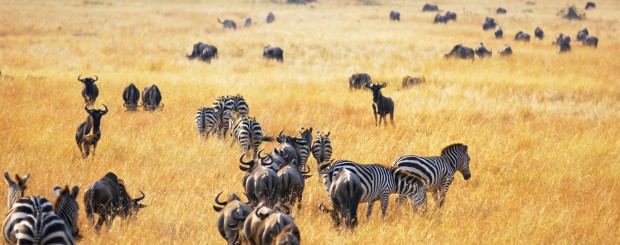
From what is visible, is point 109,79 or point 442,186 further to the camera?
point 109,79

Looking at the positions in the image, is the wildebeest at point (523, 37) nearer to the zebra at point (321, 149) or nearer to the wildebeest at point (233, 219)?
the zebra at point (321, 149)

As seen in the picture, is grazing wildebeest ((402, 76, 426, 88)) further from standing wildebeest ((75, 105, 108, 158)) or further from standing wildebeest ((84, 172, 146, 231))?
standing wildebeest ((84, 172, 146, 231))

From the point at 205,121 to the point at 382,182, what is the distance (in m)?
5.95

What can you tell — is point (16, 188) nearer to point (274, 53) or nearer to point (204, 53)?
point (204, 53)

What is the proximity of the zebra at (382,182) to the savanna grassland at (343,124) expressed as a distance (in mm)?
294

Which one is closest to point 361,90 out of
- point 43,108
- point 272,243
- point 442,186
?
point 43,108

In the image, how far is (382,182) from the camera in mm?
8055

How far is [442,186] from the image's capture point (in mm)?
9141

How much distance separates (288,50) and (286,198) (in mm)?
25340

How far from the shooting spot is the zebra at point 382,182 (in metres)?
7.90

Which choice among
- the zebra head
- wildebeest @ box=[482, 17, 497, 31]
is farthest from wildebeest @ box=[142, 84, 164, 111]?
wildebeest @ box=[482, 17, 497, 31]

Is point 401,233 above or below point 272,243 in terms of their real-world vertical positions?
below

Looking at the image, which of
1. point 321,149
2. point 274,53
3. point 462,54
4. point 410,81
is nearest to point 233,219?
point 321,149

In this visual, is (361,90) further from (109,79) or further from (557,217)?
(557,217)
